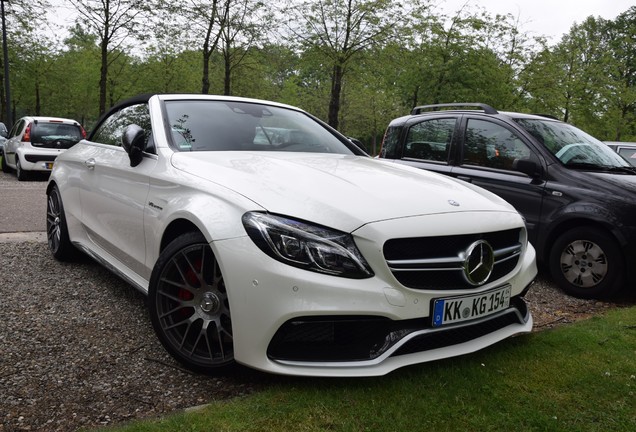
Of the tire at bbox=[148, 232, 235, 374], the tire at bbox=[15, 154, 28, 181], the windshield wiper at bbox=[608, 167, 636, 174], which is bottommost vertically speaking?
the tire at bbox=[15, 154, 28, 181]

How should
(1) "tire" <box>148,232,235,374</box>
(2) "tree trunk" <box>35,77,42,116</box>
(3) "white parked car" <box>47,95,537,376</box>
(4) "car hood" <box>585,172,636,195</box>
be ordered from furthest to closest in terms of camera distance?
1. (2) "tree trunk" <box>35,77,42,116</box>
2. (4) "car hood" <box>585,172,636,195</box>
3. (1) "tire" <box>148,232,235,374</box>
4. (3) "white parked car" <box>47,95,537,376</box>

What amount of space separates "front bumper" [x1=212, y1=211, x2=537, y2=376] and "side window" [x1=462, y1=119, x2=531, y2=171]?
3293mm

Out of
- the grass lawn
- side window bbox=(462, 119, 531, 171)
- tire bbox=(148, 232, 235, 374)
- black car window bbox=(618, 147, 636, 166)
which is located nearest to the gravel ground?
tire bbox=(148, 232, 235, 374)

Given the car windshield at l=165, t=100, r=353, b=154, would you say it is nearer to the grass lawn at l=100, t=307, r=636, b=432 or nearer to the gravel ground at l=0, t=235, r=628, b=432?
the gravel ground at l=0, t=235, r=628, b=432

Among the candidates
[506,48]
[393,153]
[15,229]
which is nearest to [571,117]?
[506,48]

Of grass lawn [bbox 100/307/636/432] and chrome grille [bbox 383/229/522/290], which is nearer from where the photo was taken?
grass lawn [bbox 100/307/636/432]

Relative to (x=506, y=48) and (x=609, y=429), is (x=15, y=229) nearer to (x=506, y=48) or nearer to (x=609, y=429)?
(x=609, y=429)

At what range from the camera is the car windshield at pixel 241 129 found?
3.49m

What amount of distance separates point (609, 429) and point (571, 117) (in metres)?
28.0

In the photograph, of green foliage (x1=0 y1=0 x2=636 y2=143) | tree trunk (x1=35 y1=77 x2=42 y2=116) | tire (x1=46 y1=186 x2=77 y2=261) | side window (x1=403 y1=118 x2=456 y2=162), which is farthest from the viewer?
tree trunk (x1=35 y1=77 x2=42 y2=116)

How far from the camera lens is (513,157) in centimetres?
536

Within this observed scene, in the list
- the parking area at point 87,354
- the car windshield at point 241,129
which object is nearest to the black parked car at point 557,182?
the parking area at point 87,354

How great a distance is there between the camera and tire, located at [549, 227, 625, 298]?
4.56 metres

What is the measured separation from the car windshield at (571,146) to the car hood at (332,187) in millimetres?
2281
